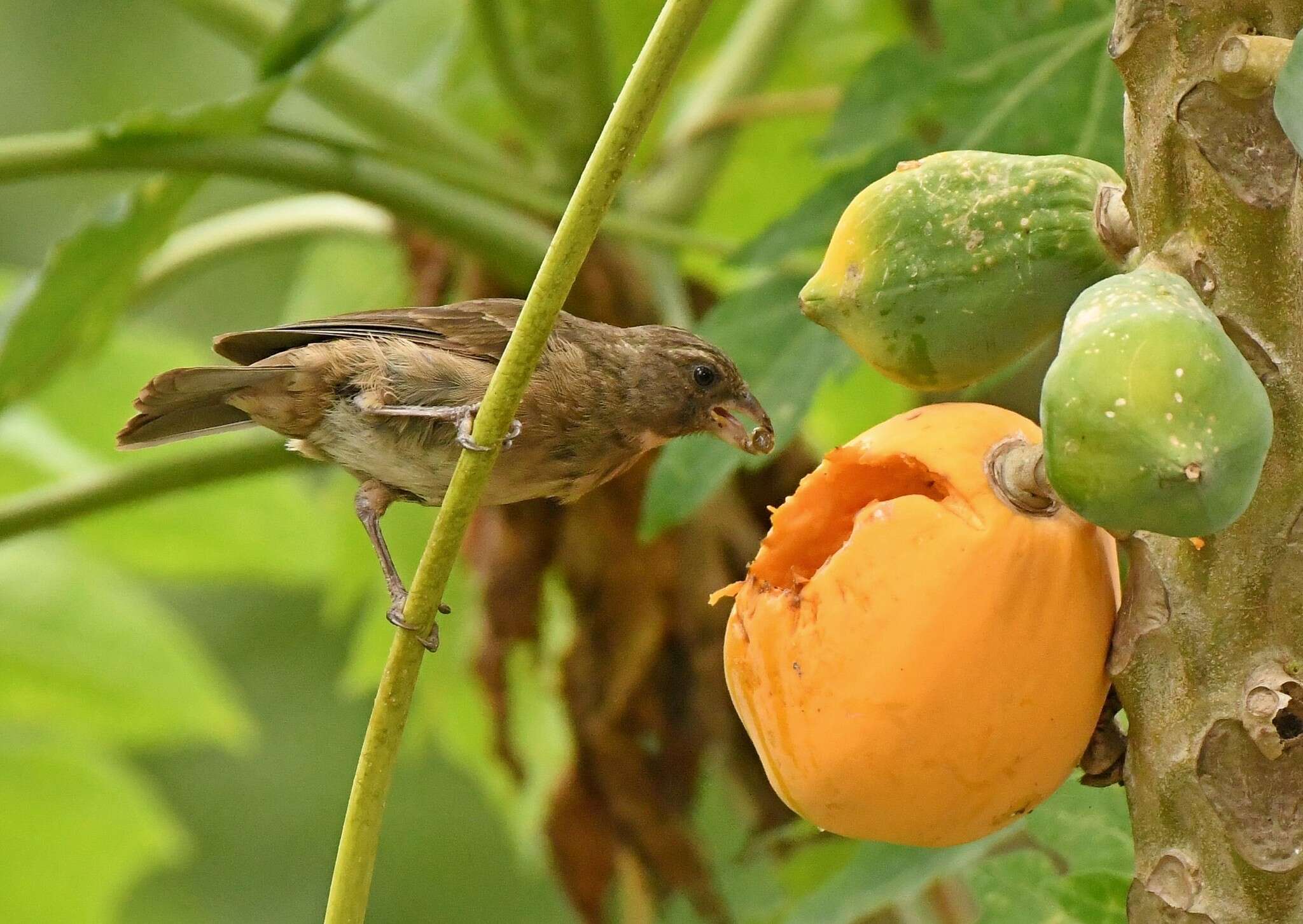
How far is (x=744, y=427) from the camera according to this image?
3.03 meters

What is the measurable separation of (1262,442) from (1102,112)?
1522mm

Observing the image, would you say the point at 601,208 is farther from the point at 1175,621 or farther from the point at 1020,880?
the point at 1020,880

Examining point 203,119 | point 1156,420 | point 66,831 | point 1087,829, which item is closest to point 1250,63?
point 1156,420

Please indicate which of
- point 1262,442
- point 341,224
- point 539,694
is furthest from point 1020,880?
point 341,224

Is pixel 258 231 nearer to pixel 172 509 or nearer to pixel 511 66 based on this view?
pixel 511 66

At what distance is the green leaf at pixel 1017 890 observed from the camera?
2.00 m

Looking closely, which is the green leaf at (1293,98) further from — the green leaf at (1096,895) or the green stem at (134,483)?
the green stem at (134,483)

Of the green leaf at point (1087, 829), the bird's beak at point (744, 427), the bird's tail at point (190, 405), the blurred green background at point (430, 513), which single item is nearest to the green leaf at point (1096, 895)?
the blurred green background at point (430, 513)

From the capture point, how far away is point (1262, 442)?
3.83ft

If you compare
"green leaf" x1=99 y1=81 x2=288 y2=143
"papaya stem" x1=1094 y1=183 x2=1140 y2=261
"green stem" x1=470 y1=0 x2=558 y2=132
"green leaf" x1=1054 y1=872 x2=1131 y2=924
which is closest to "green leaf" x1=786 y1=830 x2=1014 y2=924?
"green leaf" x1=1054 y1=872 x2=1131 y2=924

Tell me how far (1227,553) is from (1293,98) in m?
0.37

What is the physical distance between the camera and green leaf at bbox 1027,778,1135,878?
205 centimetres

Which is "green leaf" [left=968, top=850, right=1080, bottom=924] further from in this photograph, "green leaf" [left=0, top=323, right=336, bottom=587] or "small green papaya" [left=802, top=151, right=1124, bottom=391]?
"green leaf" [left=0, top=323, right=336, bottom=587]

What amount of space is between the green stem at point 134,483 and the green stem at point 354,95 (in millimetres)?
747
